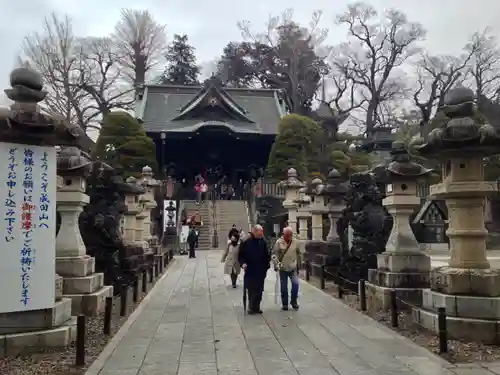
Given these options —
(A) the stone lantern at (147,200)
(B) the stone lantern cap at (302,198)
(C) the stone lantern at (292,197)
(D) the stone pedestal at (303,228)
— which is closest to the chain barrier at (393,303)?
(D) the stone pedestal at (303,228)

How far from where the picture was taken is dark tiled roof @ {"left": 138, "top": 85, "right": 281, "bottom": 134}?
1711 inches

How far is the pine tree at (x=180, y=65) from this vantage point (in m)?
70.8

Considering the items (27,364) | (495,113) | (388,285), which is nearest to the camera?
(27,364)

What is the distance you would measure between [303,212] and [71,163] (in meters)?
14.0

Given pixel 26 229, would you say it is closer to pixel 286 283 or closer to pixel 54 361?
pixel 54 361

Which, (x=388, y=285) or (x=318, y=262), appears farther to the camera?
(x=318, y=262)

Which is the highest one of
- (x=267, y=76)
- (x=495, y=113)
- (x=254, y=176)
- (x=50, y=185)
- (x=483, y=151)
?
(x=267, y=76)

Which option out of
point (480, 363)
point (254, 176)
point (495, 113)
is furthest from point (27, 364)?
point (495, 113)

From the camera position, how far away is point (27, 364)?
23.1 feet

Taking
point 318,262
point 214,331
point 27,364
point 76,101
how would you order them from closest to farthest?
point 27,364 < point 214,331 < point 318,262 < point 76,101

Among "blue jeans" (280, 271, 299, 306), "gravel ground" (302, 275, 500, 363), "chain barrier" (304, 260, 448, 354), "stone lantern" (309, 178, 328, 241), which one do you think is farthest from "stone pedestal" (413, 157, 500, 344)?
"stone lantern" (309, 178, 328, 241)

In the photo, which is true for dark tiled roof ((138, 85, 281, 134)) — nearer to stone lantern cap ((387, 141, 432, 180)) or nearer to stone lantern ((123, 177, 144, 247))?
stone lantern ((123, 177, 144, 247))

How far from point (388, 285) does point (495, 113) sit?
36.2m

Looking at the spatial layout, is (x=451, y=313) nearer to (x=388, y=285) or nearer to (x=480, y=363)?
(x=480, y=363)
